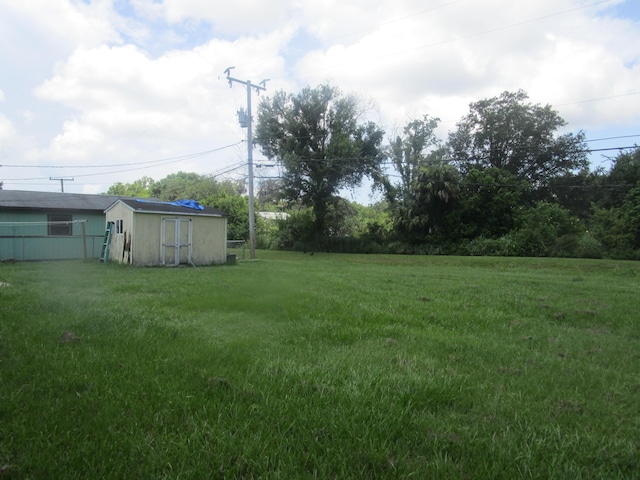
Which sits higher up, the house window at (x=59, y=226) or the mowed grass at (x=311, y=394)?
the house window at (x=59, y=226)

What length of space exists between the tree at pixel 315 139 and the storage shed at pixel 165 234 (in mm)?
13167

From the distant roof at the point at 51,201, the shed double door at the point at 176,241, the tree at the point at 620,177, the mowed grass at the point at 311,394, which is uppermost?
the tree at the point at 620,177

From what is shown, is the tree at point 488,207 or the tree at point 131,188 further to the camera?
the tree at point 131,188

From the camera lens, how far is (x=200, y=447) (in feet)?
7.39

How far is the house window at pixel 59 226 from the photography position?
62.9 ft

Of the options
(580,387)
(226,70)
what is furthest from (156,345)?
(226,70)

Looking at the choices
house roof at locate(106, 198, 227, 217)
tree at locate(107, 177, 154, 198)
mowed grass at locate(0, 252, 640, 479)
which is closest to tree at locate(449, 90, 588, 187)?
house roof at locate(106, 198, 227, 217)

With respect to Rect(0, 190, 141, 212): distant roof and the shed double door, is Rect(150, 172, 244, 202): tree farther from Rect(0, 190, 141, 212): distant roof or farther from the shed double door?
the shed double door

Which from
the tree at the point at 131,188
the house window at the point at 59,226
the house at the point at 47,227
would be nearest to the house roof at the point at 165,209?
the house at the point at 47,227

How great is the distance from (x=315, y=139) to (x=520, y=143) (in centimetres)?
1805

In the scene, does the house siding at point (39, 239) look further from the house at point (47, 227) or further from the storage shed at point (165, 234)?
the storage shed at point (165, 234)

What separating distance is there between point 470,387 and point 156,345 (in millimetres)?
2998

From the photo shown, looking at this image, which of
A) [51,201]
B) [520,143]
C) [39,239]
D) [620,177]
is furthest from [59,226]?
[620,177]

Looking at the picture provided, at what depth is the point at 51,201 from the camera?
66.5 feet
